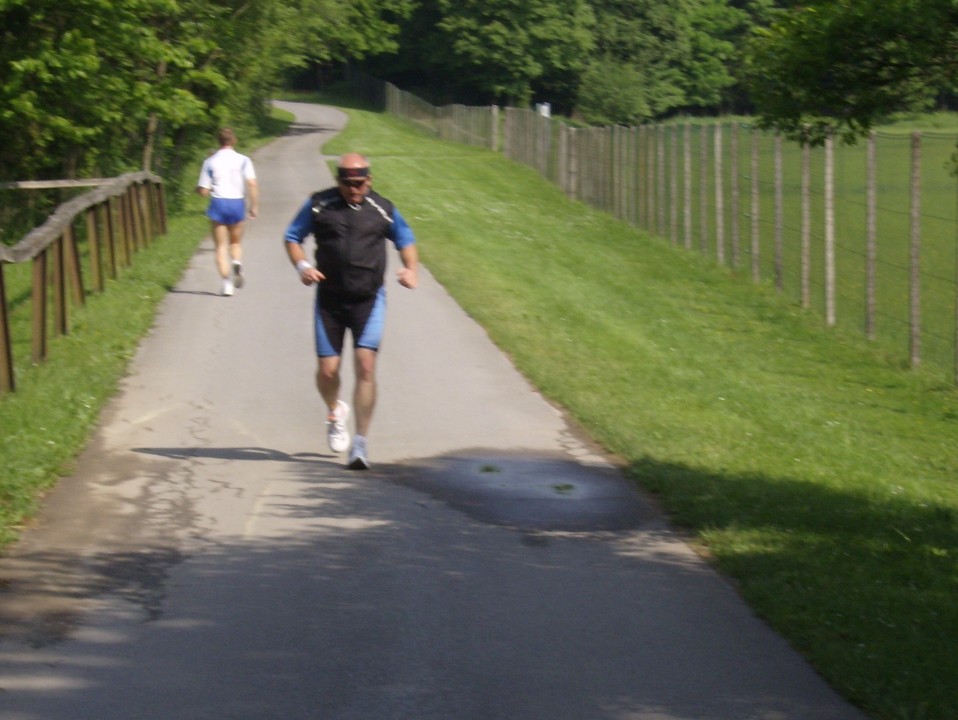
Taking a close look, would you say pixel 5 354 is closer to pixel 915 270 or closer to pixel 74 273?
pixel 74 273

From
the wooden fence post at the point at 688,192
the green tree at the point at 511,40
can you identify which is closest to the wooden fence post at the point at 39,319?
the wooden fence post at the point at 688,192

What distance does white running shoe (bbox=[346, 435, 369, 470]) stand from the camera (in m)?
9.02

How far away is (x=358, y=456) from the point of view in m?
9.02

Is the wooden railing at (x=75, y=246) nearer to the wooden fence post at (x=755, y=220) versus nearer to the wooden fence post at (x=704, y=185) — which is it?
the wooden fence post at (x=704, y=185)

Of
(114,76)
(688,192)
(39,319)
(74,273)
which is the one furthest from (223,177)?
(688,192)

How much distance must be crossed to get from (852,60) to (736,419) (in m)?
4.42

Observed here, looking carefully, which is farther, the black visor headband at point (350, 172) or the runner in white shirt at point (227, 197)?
the runner in white shirt at point (227, 197)

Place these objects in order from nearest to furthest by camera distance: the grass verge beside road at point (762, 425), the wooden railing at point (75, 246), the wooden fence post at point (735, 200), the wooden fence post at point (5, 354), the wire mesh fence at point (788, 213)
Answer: the grass verge beside road at point (762, 425)
the wooden fence post at point (5, 354)
the wooden railing at point (75, 246)
the wire mesh fence at point (788, 213)
the wooden fence post at point (735, 200)

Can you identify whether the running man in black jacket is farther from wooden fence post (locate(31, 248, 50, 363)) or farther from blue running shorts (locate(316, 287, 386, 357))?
wooden fence post (locate(31, 248, 50, 363))

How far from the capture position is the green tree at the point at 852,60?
691 cm

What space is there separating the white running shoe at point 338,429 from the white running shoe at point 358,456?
14 centimetres

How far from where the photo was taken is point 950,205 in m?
38.8

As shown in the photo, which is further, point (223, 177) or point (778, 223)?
point (778, 223)

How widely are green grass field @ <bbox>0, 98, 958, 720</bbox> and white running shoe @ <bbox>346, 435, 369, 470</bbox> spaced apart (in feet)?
5.28
